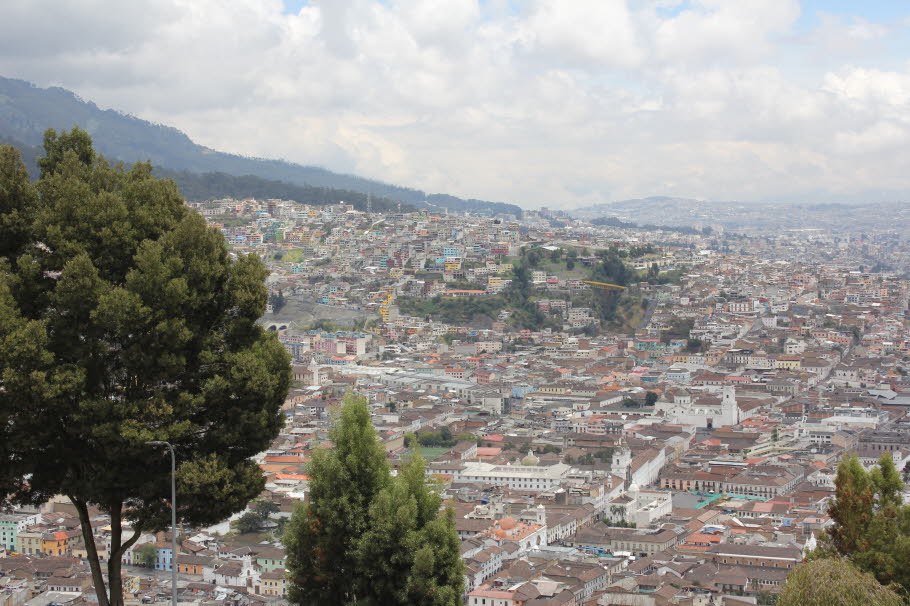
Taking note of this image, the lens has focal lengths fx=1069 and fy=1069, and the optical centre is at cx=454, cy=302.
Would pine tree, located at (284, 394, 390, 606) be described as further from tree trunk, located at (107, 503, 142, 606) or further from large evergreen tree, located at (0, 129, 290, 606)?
tree trunk, located at (107, 503, 142, 606)

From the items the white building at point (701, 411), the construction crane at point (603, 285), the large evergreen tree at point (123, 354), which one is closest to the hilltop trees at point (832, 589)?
the large evergreen tree at point (123, 354)

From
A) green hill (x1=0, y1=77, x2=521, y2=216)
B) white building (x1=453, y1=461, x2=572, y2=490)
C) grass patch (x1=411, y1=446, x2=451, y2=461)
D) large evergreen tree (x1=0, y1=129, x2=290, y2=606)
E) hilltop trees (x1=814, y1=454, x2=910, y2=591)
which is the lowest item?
grass patch (x1=411, y1=446, x2=451, y2=461)

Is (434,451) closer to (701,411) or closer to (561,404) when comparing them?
(561,404)

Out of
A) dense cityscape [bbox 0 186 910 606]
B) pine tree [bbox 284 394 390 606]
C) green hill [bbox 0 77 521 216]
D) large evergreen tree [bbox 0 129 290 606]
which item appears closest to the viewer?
large evergreen tree [bbox 0 129 290 606]

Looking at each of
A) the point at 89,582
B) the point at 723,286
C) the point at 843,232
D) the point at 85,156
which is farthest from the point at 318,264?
the point at 843,232

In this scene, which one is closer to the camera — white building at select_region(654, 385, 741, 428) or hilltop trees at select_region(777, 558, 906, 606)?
hilltop trees at select_region(777, 558, 906, 606)

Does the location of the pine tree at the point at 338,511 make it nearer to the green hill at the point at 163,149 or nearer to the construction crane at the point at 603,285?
the construction crane at the point at 603,285

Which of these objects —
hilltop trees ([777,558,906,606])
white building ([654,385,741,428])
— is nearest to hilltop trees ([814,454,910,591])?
hilltop trees ([777,558,906,606])
